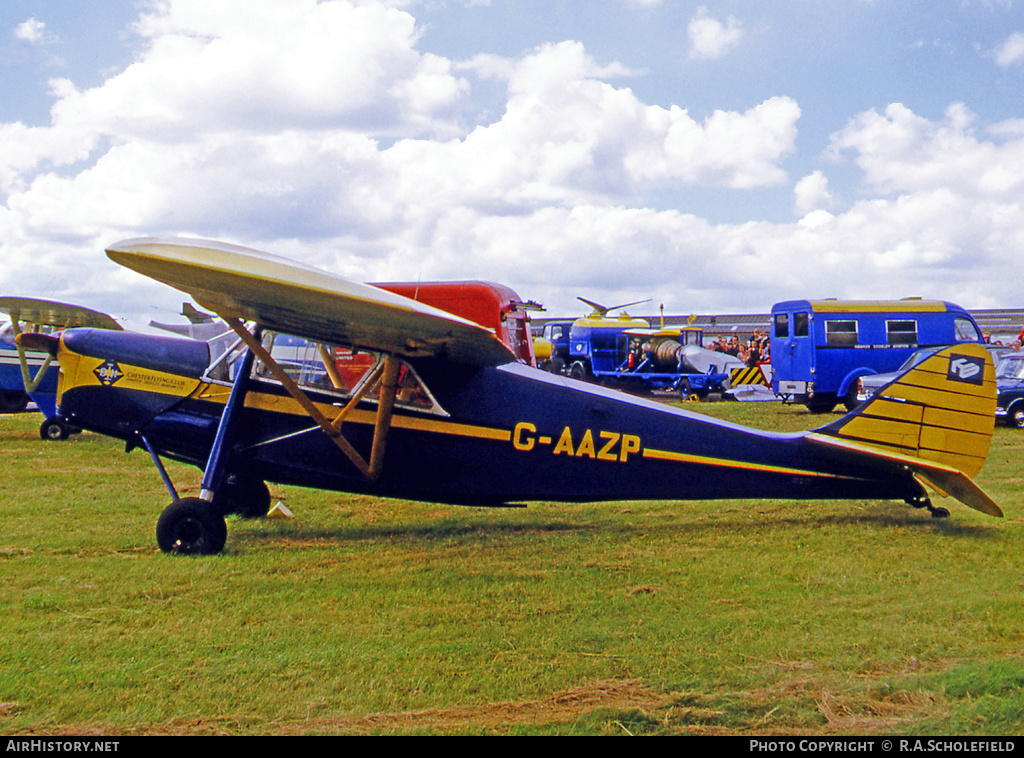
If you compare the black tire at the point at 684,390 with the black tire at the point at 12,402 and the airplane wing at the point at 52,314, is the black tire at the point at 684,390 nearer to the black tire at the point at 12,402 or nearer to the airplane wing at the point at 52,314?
the airplane wing at the point at 52,314

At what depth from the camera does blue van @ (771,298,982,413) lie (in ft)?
72.0

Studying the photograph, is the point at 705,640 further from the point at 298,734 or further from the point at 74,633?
the point at 74,633

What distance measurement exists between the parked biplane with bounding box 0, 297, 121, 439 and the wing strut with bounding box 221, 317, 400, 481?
A: 434 cm

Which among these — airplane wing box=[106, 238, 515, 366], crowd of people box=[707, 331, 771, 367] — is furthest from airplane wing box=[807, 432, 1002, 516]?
crowd of people box=[707, 331, 771, 367]

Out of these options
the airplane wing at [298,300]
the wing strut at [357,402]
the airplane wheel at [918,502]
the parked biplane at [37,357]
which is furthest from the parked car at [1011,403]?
the parked biplane at [37,357]

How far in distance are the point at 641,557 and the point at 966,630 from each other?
2.41m

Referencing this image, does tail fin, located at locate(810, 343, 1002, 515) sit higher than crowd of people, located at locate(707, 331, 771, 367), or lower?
lower

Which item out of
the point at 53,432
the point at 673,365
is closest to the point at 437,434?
the point at 53,432

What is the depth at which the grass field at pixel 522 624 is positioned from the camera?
367 cm

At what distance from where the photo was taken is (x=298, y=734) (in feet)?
11.3

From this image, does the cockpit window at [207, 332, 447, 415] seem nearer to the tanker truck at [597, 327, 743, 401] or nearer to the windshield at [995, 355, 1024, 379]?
the windshield at [995, 355, 1024, 379]

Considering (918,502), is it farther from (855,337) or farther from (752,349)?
(752,349)

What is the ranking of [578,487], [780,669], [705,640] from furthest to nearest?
[578,487]
[705,640]
[780,669]

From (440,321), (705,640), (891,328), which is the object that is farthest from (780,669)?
(891,328)
